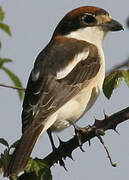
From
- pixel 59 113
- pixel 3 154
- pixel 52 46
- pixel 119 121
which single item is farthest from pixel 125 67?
pixel 52 46

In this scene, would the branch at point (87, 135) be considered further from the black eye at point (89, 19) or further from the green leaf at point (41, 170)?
the black eye at point (89, 19)

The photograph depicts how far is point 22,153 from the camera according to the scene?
3.32 meters

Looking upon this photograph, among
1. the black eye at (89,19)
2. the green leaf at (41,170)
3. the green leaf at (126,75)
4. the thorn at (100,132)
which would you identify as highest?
the green leaf at (126,75)

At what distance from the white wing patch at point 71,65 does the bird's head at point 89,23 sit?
0.45 m

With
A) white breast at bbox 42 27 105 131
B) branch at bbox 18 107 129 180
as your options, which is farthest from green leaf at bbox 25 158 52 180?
white breast at bbox 42 27 105 131

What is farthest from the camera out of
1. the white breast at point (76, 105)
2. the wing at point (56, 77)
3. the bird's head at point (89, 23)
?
the bird's head at point (89, 23)

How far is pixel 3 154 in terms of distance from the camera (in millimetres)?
3090

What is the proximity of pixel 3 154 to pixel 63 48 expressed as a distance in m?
1.74

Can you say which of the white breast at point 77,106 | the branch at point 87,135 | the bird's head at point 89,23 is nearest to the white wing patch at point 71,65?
the white breast at point 77,106

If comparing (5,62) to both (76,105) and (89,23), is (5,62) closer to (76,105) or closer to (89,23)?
(76,105)

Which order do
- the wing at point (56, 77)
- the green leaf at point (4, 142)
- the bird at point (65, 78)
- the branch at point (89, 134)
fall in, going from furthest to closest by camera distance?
the wing at point (56, 77), the bird at point (65, 78), the green leaf at point (4, 142), the branch at point (89, 134)

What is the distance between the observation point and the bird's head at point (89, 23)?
489 centimetres

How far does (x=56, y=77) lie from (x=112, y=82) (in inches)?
29.5

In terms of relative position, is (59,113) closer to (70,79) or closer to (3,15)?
(70,79)
